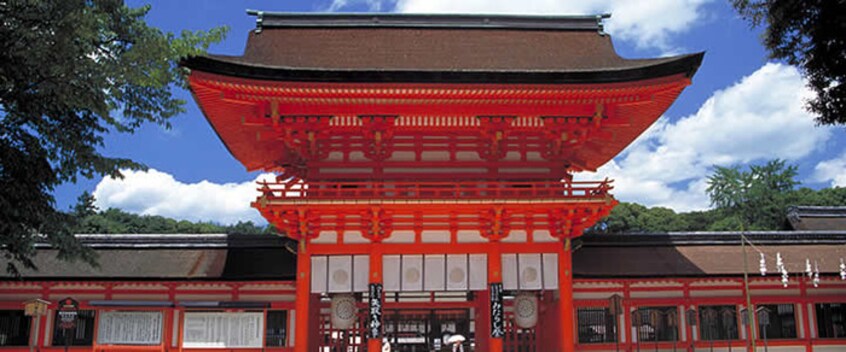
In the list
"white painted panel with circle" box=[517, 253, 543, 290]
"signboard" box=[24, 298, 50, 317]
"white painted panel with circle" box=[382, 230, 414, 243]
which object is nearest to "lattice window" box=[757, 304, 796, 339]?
"white painted panel with circle" box=[517, 253, 543, 290]

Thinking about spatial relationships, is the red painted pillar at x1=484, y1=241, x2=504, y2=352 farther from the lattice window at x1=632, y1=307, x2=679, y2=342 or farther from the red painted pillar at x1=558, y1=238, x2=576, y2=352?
the lattice window at x1=632, y1=307, x2=679, y2=342

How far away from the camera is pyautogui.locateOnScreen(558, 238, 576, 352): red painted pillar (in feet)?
52.7

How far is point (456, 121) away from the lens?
15750 mm

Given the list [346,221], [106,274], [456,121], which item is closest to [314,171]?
[346,221]

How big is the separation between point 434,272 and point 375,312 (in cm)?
183

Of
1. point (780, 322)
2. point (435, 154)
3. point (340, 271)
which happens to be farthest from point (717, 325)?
point (340, 271)

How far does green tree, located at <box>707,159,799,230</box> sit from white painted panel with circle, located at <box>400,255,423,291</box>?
51.0m

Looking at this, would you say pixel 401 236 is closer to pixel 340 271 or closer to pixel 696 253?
pixel 340 271

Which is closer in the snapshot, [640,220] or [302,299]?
[302,299]

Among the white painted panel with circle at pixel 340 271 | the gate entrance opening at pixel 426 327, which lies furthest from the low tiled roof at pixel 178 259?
the gate entrance opening at pixel 426 327

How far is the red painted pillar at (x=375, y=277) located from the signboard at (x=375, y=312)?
2 cm

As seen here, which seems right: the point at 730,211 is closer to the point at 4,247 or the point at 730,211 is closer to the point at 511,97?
the point at 511,97

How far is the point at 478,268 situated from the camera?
1641 cm

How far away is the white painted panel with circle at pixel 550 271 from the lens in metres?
16.5
